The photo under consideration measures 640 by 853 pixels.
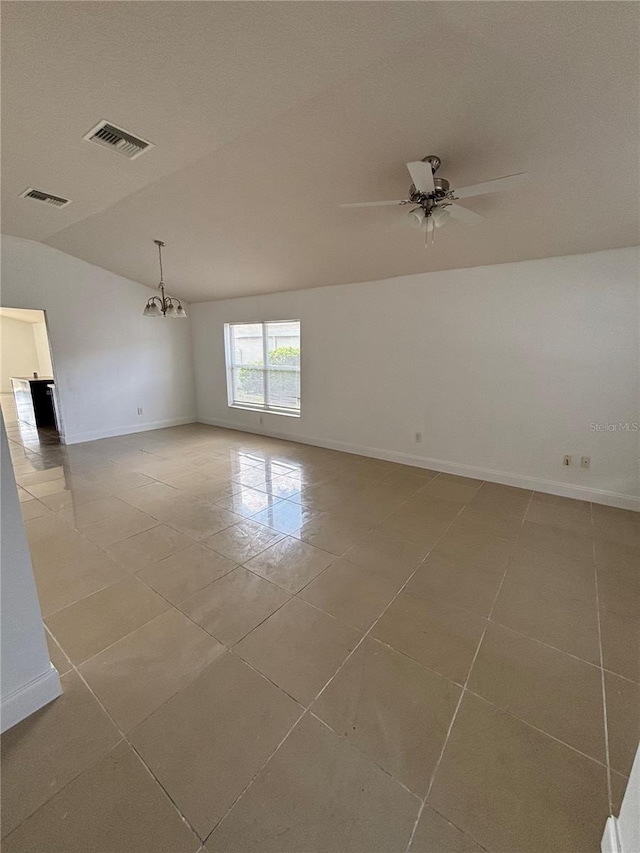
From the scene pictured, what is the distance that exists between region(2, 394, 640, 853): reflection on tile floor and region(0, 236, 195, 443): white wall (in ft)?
9.74


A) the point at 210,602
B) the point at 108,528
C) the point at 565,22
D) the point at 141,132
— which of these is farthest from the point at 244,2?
the point at 108,528

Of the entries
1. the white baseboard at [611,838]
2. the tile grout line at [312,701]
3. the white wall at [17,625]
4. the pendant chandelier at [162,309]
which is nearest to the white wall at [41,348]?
the pendant chandelier at [162,309]

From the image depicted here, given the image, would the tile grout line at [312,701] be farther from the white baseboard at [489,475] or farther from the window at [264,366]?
the window at [264,366]

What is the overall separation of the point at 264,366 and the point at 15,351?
869cm

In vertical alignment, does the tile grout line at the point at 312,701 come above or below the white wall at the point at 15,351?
below

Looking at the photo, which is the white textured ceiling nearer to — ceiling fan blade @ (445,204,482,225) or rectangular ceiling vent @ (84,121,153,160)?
rectangular ceiling vent @ (84,121,153,160)

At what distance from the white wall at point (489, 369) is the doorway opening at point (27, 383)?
439 cm

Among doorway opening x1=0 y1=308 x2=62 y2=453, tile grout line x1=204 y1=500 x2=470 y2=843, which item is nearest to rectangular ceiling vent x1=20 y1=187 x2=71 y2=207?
doorway opening x1=0 y1=308 x2=62 y2=453

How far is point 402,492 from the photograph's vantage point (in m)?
3.63

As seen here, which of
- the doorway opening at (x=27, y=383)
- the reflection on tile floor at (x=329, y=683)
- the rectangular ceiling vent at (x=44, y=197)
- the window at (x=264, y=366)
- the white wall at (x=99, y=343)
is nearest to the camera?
the reflection on tile floor at (x=329, y=683)

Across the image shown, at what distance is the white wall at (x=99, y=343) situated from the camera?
15.6 ft

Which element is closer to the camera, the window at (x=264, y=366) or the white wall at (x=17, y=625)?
the white wall at (x=17, y=625)

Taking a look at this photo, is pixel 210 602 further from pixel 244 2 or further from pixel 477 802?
pixel 244 2

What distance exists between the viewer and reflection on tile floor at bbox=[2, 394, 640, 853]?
107 centimetres
